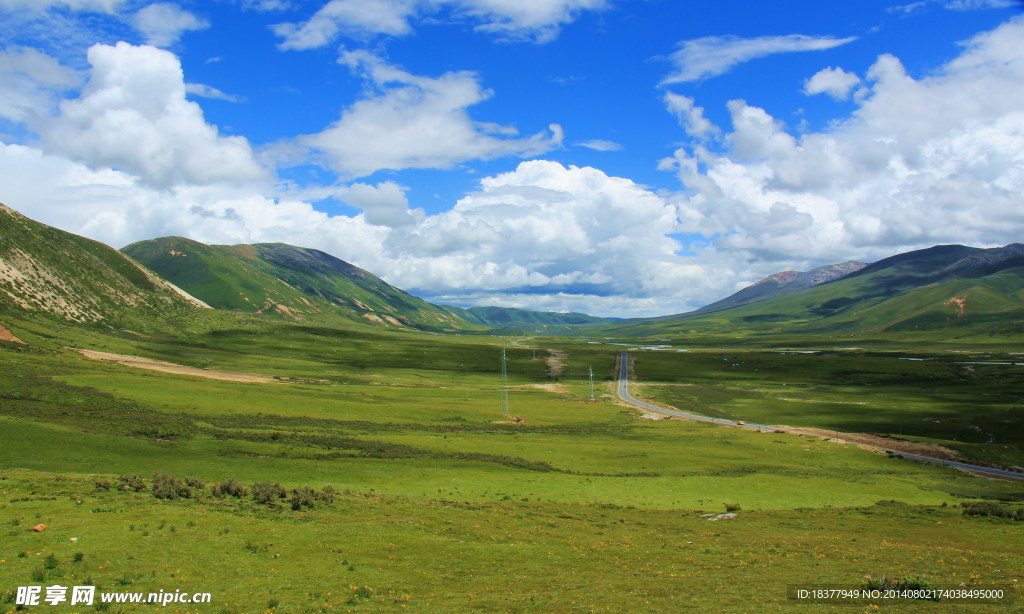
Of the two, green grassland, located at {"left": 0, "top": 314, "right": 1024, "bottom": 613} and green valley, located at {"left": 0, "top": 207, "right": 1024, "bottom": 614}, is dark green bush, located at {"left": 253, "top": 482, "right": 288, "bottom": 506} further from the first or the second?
green grassland, located at {"left": 0, "top": 314, "right": 1024, "bottom": 613}

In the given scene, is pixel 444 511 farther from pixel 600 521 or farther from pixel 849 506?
pixel 849 506

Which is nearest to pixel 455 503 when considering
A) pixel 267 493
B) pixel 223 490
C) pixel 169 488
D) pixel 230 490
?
pixel 267 493

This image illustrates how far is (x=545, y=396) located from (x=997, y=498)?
10385 cm

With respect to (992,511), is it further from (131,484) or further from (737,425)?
(131,484)

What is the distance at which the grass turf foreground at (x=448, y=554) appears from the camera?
72.8 feet

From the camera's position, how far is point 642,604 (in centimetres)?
2230

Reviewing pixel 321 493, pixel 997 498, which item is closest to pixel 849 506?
pixel 997 498

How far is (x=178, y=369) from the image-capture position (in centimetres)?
13412

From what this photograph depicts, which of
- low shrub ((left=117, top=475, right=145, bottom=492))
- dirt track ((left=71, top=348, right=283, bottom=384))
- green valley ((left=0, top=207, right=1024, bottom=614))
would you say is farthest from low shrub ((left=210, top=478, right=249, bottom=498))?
dirt track ((left=71, top=348, right=283, bottom=384))

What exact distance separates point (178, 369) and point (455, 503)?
11978 centimetres

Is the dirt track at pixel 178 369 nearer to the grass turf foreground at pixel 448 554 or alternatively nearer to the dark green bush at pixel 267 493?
the grass turf foreground at pixel 448 554

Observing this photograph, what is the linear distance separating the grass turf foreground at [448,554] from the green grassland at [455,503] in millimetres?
180

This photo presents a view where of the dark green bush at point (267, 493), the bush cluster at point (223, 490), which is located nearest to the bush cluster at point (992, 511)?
the bush cluster at point (223, 490)

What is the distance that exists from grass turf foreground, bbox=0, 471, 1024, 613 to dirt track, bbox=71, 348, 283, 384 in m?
91.1
